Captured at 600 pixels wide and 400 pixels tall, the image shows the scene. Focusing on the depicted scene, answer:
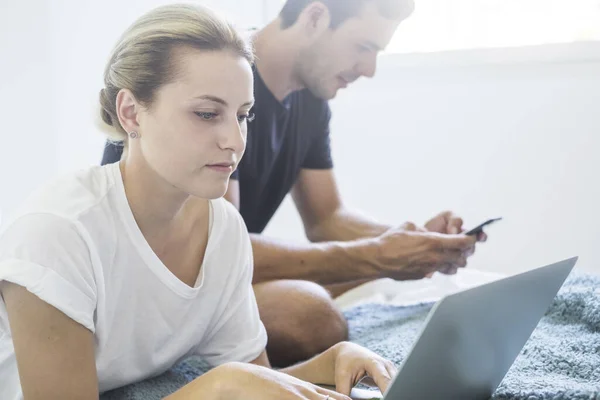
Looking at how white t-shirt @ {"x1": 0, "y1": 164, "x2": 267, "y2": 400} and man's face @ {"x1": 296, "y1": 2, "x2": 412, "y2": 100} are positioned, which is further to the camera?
man's face @ {"x1": 296, "y1": 2, "x2": 412, "y2": 100}

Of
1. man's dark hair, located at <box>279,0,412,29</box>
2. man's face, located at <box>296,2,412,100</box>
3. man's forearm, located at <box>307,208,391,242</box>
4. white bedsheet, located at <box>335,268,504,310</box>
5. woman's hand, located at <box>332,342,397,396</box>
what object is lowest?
white bedsheet, located at <box>335,268,504,310</box>

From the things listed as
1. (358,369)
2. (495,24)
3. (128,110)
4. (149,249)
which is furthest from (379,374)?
(495,24)

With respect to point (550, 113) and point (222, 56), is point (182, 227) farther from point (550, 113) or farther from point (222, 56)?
point (550, 113)

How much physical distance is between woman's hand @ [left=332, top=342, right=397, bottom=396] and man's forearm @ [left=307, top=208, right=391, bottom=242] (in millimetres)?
820

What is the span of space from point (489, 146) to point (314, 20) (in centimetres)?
75

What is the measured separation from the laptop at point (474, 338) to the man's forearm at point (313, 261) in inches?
20.5

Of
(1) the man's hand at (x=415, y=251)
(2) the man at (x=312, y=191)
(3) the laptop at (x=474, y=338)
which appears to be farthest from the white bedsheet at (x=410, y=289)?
(3) the laptop at (x=474, y=338)

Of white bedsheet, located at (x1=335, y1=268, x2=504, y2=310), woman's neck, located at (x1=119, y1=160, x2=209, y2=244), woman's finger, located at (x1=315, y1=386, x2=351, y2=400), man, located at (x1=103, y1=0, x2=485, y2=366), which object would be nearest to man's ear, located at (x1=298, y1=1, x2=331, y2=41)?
man, located at (x1=103, y1=0, x2=485, y2=366)

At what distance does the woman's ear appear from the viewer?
3.10 ft

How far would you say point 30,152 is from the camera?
6.92 ft

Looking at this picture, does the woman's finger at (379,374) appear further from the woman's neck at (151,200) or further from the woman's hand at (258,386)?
the woman's neck at (151,200)

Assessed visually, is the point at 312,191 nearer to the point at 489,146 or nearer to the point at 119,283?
the point at 489,146

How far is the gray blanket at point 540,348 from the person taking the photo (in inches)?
37.6

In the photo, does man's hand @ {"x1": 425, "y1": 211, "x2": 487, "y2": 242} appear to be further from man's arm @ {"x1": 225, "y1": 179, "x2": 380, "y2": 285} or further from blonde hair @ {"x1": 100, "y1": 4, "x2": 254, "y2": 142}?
blonde hair @ {"x1": 100, "y1": 4, "x2": 254, "y2": 142}
